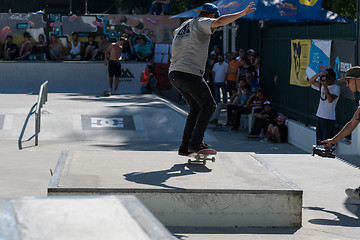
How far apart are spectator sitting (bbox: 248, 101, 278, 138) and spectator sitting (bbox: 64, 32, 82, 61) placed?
37.7 ft

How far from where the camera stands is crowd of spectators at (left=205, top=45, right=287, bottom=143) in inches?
592

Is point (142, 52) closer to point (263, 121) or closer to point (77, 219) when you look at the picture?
point (263, 121)

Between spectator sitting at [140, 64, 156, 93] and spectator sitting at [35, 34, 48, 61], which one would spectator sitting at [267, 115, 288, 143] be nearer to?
spectator sitting at [140, 64, 156, 93]

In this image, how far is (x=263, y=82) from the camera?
712 inches

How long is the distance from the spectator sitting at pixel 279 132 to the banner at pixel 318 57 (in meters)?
1.46

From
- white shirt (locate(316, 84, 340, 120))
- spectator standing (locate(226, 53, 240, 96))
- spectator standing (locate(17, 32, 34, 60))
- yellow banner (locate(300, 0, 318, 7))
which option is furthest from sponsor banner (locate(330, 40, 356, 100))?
spectator standing (locate(17, 32, 34, 60))

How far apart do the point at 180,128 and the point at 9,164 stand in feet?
19.3

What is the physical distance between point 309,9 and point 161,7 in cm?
1187

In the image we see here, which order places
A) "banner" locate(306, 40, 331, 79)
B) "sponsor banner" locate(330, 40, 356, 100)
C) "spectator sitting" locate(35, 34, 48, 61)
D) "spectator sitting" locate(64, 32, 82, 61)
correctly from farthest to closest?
"spectator sitting" locate(64, 32, 82, 61)
"spectator sitting" locate(35, 34, 48, 61)
"banner" locate(306, 40, 331, 79)
"sponsor banner" locate(330, 40, 356, 100)

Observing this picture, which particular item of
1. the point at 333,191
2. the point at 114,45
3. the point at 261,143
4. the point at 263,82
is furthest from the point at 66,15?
the point at 333,191

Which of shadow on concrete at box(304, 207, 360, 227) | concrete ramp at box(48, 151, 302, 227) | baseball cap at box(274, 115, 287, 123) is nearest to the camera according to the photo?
concrete ramp at box(48, 151, 302, 227)

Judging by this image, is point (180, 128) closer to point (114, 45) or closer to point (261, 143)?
point (261, 143)

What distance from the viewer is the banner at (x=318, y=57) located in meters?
12.8

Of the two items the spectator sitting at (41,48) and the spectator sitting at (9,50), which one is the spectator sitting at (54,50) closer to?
the spectator sitting at (41,48)
